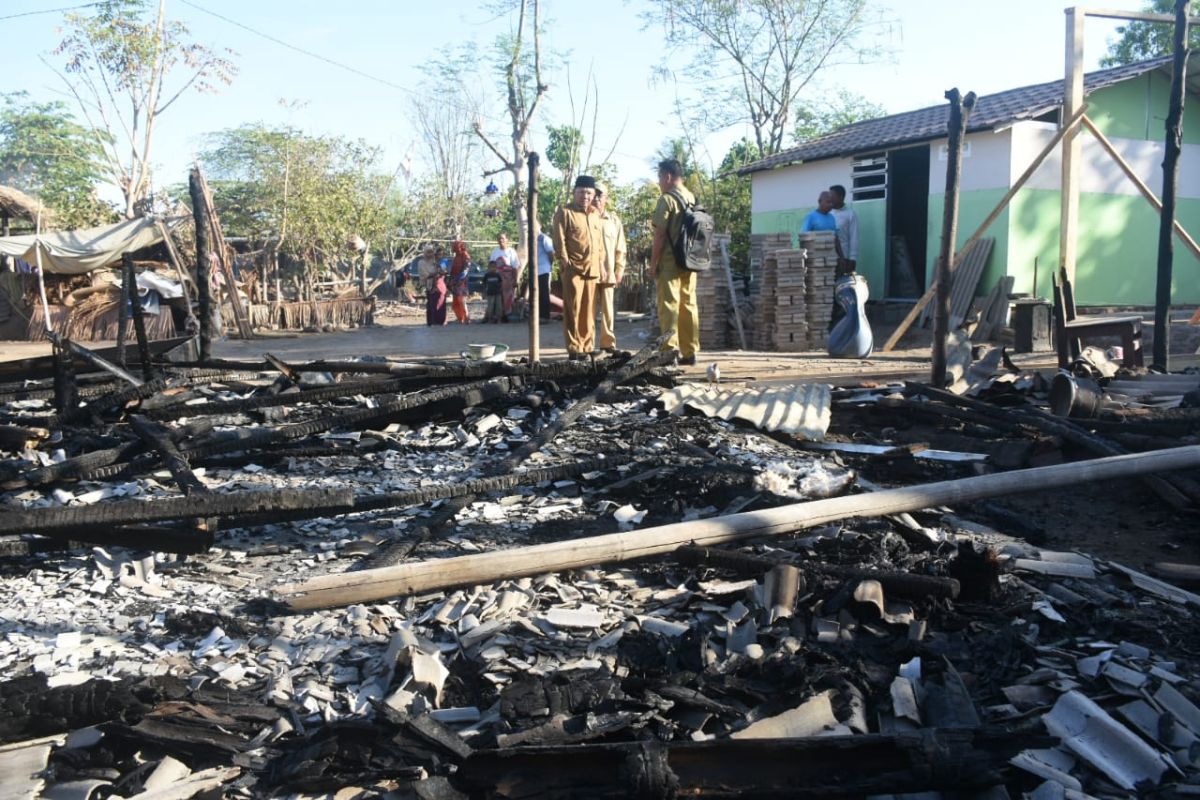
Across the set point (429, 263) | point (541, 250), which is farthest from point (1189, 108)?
point (429, 263)

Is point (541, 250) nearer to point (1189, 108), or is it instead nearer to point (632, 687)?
point (1189, 108)

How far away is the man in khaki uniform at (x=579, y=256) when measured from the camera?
10344 millimetres

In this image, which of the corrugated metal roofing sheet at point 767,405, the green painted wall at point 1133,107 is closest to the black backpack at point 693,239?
the corrugated metal roofing sheet at point 767,405

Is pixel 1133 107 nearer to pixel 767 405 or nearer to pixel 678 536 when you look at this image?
pixel 767 405

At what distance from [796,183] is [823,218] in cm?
586

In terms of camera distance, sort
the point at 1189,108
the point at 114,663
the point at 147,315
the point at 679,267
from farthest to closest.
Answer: the point at 147,315, the point at 1189,108, the point at 679,267, the point at 114,663

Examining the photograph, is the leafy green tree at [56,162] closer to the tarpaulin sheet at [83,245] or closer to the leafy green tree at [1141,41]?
the tarpaulin sheet at [83,245]

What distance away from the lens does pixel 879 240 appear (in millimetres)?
16625

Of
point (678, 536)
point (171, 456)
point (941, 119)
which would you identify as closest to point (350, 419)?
point (171, 456)

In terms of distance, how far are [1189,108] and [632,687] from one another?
18768 mm

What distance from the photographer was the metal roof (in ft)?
45.8

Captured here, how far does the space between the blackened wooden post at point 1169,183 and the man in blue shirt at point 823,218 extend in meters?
4.73

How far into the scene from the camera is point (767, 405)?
7.19 m

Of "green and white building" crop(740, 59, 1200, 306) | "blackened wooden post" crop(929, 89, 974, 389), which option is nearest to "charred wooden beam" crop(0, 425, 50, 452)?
"blackened wooden post" crop(929, 89, 974, 389)
